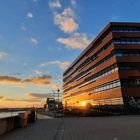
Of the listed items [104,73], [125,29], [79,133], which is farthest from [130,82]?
[79,133]

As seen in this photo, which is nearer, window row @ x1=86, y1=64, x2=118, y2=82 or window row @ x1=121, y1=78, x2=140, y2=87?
window row @ x1=121, y1=78, x2=140, y2=87

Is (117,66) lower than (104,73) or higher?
lower

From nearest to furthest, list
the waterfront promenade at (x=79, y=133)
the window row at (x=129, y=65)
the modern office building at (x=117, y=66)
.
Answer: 1. the waterfront promenade at (x=79, y=133)
2. the modern office building at (x=117, y=66)
3. the window row at (x=129, y=65)

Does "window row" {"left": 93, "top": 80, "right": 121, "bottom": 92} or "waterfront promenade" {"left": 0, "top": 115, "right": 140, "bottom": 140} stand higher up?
"window row" {"left": 93, "top": 80, "right": 121, "bottom": 92}

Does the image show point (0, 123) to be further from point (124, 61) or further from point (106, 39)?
point (106, 39)

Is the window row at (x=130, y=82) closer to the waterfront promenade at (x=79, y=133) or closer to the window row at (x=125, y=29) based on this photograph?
the window row at (x=125, y=29)

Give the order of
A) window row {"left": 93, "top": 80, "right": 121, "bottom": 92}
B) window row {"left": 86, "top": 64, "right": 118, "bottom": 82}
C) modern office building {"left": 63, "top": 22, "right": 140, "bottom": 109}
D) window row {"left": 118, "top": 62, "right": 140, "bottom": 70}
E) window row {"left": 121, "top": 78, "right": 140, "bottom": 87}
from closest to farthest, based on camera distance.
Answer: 1. modern office building {"left": 63, "top": 22, "right": 140, "bottom": 109}
2. window row {"left": 121, "top": 78, "right": 140, "bottom": 87}
3. window row {"left": 93, "top": 80, "right": 121, "bottom": 92}
4. window row {"left": 118, "top": 62, "right": 140, "bottom": 70}
5. window row {"left": 86, "top": 64, "right": 118, "bottom": 82}

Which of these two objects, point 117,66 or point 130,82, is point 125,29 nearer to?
point 117,66

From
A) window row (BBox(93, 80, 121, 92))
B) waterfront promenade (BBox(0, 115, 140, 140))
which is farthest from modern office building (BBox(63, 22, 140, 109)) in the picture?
waterfront promenade (BBox(0, 115, 140, 140))

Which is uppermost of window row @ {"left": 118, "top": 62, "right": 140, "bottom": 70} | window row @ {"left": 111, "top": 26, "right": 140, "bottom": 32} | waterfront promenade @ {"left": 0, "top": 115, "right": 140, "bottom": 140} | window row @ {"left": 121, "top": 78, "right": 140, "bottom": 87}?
window row @ {"left": 111, "top": 26, "right": 140, "bottom": 32}

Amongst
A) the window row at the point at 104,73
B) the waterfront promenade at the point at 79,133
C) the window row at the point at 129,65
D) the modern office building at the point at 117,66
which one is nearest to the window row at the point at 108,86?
the modern office building at the point at 117,66

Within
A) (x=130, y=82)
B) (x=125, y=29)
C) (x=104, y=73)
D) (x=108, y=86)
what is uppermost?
(x=125, y=29)

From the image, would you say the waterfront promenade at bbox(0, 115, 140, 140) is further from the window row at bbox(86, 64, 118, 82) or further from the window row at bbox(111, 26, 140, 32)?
the window row at bbox(111, 26, 140, 32)

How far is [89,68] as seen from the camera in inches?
3777
